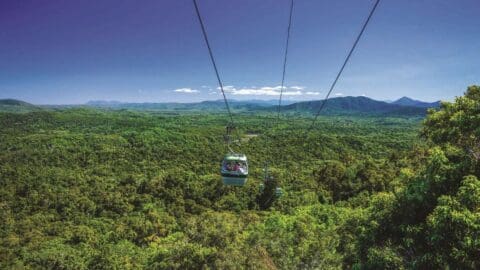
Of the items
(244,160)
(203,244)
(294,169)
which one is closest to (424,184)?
(244,160)

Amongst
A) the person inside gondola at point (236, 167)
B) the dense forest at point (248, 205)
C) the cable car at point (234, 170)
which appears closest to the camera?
the dense forest at point (248, 205)

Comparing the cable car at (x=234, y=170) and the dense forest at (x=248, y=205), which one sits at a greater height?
the cable car at (x=234, y=170)

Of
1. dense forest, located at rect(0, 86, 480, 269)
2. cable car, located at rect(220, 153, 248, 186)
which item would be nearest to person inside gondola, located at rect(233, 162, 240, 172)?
cable car, located at rect(220, 153, 248, 186)

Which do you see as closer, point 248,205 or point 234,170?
point 234,170

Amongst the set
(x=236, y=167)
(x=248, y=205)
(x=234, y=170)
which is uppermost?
(x=236, y=167)

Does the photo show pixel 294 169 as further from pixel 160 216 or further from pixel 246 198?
pixel 160 216

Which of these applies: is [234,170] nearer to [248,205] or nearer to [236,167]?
[236,167]

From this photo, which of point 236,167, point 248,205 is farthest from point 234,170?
point 248,205

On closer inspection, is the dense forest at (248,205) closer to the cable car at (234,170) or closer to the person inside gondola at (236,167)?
the cable car at (234,170)

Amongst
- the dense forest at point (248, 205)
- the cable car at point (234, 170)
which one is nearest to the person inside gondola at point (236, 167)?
the cable car at point (234, 170)
